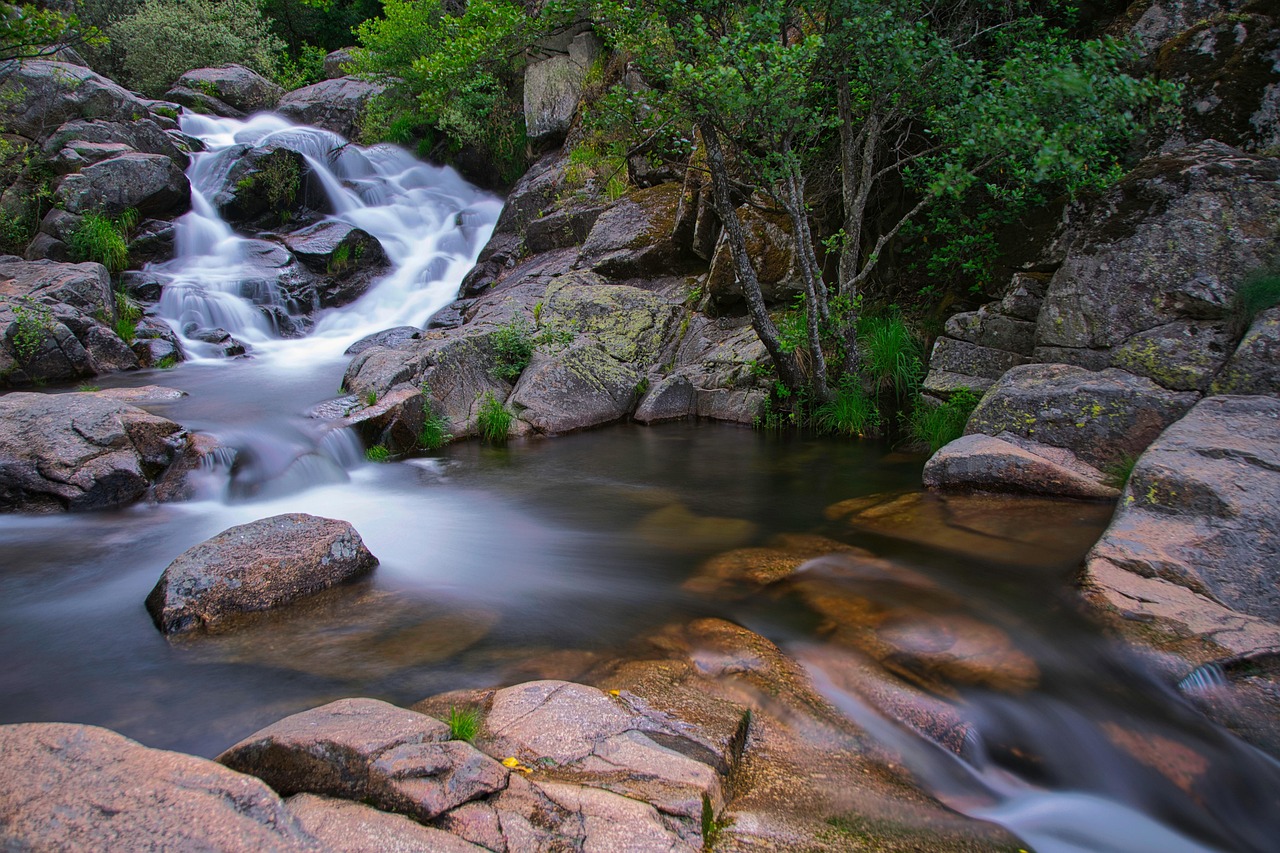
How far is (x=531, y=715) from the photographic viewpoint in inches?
102

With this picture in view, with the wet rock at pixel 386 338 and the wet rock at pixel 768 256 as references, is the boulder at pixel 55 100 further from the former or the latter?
the wet rock at pixel 768 256

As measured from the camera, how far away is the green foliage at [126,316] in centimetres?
1083

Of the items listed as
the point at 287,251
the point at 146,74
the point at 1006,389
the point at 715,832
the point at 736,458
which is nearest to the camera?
the point at 715,832

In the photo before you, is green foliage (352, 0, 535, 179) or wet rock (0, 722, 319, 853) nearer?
wet rock (0, 722, 319, 853)

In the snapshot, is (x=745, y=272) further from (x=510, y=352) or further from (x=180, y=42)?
(x=180, y=42)

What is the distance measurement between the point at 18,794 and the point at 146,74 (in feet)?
86.3

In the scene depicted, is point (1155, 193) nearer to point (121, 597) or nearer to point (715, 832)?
point (715, 832)

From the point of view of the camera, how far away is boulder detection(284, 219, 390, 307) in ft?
46.4

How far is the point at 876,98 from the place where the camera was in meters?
7.00

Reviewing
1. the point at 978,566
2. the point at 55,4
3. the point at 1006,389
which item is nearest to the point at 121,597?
the point at 978,566

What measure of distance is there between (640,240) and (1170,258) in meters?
7.60

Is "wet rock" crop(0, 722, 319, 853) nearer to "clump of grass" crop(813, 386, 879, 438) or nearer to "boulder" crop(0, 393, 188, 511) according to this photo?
"boulder" crop(0, 393, 188, 511)

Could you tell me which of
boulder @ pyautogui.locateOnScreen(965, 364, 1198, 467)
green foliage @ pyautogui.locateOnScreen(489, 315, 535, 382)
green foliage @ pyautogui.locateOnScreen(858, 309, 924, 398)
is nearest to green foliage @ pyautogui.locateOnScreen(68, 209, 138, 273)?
green foliage @ pyautogui.locateOnScreen(489, 315, 535, 382)

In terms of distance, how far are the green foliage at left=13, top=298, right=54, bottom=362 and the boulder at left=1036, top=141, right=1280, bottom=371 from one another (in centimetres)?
1209
